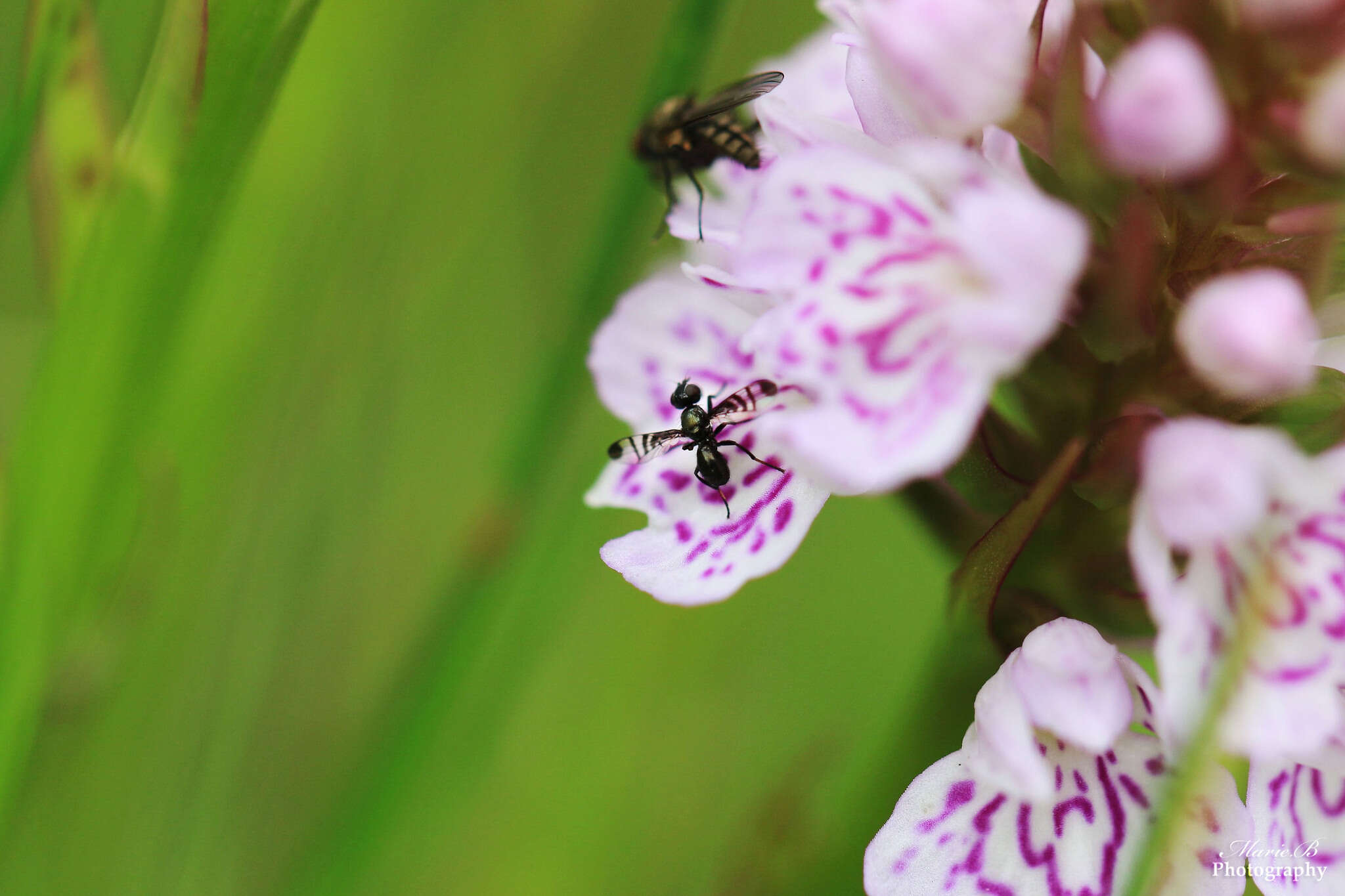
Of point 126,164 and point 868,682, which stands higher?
point 126,164

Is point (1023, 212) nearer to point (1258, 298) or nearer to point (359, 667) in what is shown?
point (1258, 298)

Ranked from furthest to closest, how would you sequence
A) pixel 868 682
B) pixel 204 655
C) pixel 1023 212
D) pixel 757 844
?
pixel 868 682
pixel 204 655
pixel 757 844
pixel 1023 212

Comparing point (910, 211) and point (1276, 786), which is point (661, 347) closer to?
point (910, 211)

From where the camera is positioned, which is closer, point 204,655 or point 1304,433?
point 1304,433

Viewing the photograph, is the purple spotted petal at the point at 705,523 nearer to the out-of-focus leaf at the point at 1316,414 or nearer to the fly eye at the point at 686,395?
the fly eye at the point at 686,395

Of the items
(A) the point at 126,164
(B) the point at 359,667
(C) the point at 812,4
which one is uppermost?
(C) the point at 812,4

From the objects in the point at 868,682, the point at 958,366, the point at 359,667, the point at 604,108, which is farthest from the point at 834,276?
the point at 604,108

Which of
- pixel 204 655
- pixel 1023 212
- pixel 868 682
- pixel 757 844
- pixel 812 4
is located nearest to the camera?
pixel 1023 212

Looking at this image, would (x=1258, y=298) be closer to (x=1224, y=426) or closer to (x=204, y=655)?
(x=1224, y=426)
